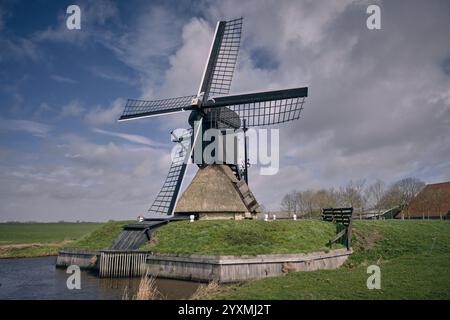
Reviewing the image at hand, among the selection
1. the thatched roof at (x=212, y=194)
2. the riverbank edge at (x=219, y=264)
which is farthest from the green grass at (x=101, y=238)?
the thatched roof at (x=212, y=194)

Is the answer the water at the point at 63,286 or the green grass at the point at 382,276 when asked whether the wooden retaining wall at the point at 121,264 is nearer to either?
the water at the point at 63,286

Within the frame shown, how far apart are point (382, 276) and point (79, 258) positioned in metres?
23.0

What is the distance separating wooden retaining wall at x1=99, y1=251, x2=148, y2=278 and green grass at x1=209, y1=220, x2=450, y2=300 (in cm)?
797

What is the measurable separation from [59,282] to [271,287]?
48.1 feet

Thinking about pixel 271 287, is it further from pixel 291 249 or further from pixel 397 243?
pixel 397 243

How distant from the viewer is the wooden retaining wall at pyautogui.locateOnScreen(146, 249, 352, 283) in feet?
66.6

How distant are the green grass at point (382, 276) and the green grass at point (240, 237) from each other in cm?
325

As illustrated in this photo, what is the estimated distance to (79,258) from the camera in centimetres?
2789

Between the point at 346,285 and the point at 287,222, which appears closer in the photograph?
the point at 346,285

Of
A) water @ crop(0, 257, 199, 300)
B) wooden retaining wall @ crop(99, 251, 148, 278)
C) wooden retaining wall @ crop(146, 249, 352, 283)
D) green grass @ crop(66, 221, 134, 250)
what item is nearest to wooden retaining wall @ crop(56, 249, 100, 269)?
green grass @ crop(66, 221, 134, 250)

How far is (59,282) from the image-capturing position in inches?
859

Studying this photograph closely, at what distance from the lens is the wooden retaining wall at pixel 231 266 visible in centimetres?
2030

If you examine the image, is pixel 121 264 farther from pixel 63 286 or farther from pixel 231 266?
pixel 231 266
